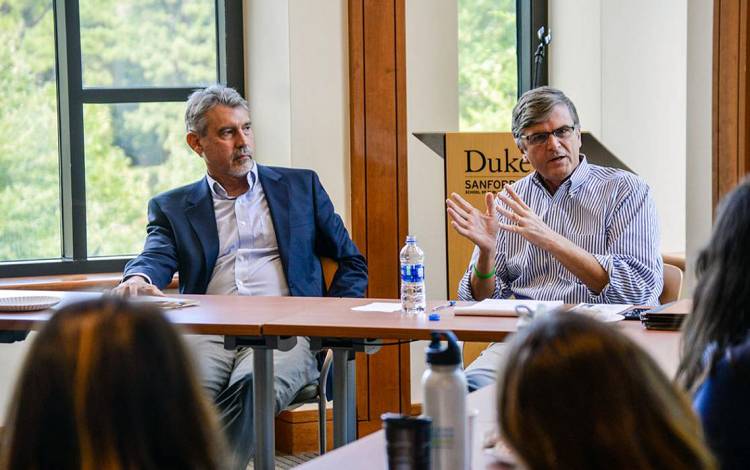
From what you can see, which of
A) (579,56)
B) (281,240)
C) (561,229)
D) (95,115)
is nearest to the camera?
(561,229)

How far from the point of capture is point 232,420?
317 centimetres

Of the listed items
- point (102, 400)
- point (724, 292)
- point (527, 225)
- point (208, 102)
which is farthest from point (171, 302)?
point (102, 400)

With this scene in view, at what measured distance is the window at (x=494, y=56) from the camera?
16.6 feet

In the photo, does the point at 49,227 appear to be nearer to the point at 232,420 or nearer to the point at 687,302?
the point at 232,420

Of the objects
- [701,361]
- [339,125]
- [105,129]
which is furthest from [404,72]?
[701,361]

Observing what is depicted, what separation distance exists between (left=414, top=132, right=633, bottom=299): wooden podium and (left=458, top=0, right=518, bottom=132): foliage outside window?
0.85 meters

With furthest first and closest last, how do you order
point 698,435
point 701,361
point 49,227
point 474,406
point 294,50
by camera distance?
1. point 49,227
2. point 294,50
3. point 474,406
4. point 701,361
5. point 698,435

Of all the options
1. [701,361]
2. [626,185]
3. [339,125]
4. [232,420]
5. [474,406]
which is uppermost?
[339,125]

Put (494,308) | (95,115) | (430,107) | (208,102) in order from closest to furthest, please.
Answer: (494,308) → (208,102) → (430,107) → (95,115)

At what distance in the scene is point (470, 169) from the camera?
13.8ft

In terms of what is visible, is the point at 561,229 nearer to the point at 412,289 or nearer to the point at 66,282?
the point at 412,289

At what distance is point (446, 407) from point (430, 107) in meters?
3.24

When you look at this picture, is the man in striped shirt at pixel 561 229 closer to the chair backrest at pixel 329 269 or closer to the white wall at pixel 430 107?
the chair backrest at pixel 329 269

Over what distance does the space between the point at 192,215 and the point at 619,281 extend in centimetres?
152
